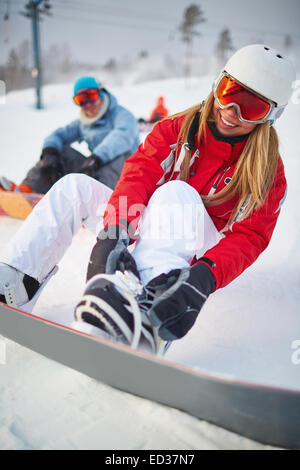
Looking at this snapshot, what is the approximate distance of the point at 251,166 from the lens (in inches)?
55.2

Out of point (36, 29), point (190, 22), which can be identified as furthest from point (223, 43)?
point (36, 29)

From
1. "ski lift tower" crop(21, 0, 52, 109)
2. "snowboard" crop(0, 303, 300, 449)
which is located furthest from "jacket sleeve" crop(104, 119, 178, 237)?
"ski lift tower" crop(21, 0, 52, 109)

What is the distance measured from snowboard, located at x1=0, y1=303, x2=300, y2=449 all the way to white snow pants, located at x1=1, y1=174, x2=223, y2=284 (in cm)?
31

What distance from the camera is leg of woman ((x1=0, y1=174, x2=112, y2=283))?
4.51 ft

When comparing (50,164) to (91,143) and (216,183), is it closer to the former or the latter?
(91,143)

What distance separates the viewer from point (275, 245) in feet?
8.91

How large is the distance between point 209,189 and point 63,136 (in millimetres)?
2135

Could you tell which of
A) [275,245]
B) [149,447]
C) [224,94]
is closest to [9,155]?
[275,245]

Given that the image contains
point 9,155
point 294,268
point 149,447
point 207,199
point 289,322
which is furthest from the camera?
point 9,155

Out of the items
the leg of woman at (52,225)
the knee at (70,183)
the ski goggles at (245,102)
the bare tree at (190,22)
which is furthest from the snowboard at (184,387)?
the bare tree at (190,22)

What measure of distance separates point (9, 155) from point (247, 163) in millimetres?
5508

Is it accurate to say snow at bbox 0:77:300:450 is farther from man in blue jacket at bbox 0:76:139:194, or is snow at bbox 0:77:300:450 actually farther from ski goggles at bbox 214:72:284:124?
ski goggles at bbox 214:72:284:124

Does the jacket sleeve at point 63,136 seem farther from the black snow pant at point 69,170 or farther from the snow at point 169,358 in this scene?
the snow at point 169,358

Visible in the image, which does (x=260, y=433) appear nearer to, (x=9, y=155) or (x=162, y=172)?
(x=162, y=172)
